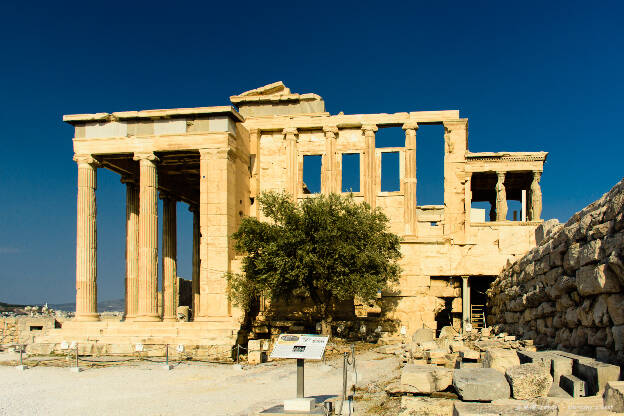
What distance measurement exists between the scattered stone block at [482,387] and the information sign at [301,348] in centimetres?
200

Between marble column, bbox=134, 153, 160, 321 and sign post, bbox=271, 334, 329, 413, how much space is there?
13.9 metres

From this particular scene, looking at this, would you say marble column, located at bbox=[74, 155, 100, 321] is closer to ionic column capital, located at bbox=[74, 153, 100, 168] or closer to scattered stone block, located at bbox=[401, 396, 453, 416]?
ionic column capital, located at bbox=[74, 153, 100, 168]

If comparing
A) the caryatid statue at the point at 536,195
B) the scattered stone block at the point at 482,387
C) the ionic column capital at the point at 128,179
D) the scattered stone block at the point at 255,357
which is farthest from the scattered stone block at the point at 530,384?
the caryatid statue at the point at 536,195

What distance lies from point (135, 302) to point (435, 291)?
1090 centimetres

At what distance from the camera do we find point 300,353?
29.1ft

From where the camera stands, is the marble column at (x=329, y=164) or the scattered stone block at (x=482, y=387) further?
the marble column at (x=329, y=164)

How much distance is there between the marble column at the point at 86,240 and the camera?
887 inches

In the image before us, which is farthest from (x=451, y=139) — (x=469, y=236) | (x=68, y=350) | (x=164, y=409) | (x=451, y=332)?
(x=164, y=409)

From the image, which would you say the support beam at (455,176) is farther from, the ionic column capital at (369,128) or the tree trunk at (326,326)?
Result: the tree trunk at (326,326)

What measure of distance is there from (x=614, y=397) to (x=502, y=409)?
1.15 metres

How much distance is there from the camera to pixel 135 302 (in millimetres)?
23609

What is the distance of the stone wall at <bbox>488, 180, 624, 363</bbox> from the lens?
7410 mm

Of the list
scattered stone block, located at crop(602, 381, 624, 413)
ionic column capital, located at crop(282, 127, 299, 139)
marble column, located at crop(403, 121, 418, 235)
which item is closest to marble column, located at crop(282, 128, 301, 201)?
ionic column capital, located at crop(282, 127, 299, 139)

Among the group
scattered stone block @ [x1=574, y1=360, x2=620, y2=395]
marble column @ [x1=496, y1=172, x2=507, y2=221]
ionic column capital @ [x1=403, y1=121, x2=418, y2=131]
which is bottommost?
scattered stone block @ [x1=574, y1=360, x2=620, y2=395]
